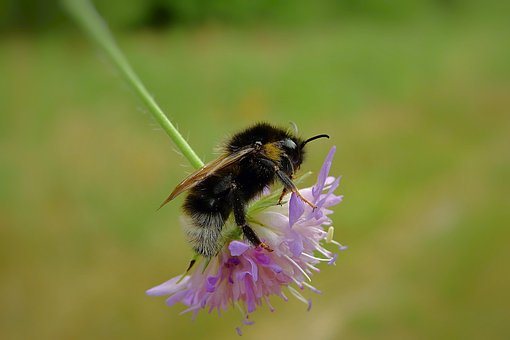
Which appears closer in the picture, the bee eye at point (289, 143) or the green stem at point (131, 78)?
the green stem at point (131, 78)

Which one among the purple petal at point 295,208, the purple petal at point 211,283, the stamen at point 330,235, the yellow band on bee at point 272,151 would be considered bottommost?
the stamen at point 330,235

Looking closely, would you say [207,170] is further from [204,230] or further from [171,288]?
[171,288]

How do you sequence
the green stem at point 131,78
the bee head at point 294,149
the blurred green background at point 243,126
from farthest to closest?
1. the blurred green background at point 243,126
2. the bee head at point 294,149
3. the green stem at point 131,78

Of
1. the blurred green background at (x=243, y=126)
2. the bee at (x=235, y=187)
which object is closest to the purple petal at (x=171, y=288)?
the bee at (x=235, y=187)

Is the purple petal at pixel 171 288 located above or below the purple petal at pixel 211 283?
below

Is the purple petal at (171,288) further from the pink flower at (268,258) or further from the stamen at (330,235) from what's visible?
the stamen at (330,235)

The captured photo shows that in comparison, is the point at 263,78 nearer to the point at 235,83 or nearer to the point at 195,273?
the point at 235,83
